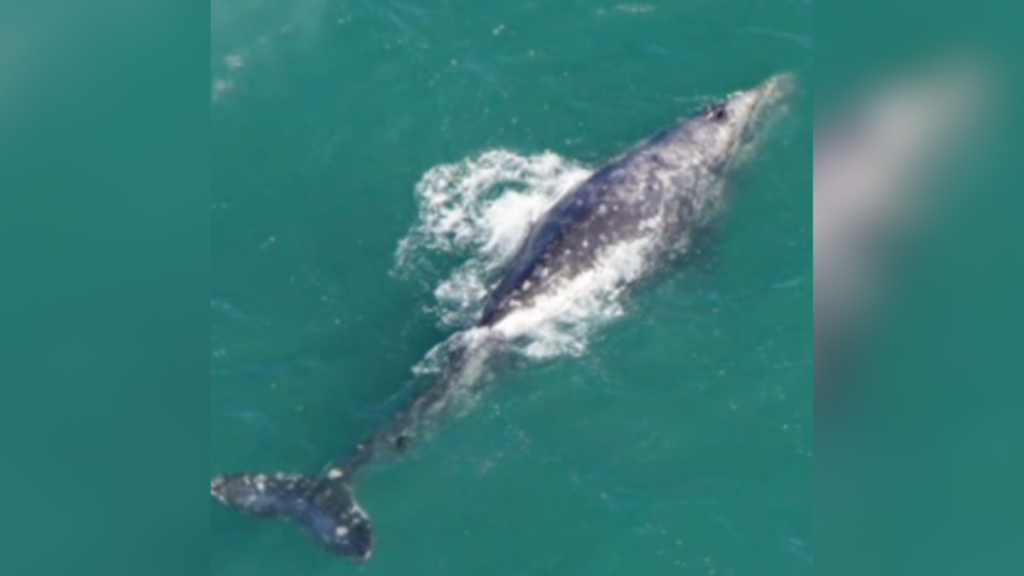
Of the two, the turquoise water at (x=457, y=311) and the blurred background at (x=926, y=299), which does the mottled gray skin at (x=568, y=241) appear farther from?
the blurred background at (x=926, y=299)

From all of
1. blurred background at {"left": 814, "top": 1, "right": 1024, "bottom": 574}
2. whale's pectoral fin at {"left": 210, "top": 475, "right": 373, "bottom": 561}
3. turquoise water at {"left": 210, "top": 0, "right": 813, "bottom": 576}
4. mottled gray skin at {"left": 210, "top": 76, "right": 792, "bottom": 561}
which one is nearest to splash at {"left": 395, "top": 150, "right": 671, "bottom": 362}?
turquoise water at {"left": 210, "top": 0, "right": 813, "bottom": 576}

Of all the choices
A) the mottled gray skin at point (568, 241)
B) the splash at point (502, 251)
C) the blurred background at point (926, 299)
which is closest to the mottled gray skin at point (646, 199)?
the mottled gray skin at point (568, 241)

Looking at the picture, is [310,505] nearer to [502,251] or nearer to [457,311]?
[457,311]

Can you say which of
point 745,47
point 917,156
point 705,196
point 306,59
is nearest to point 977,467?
point 917,156

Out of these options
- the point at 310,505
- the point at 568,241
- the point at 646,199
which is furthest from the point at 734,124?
the point at 310,505

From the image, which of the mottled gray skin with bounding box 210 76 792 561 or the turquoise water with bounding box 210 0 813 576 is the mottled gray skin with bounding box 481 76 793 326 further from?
the turquoise water with bounding box 210 0 813 576

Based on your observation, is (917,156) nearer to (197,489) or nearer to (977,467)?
(977,467)
